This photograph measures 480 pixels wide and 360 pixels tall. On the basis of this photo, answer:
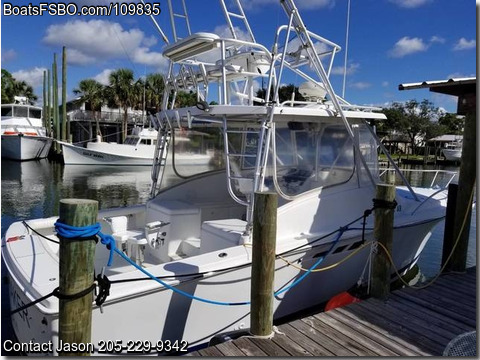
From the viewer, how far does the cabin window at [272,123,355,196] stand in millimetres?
5219

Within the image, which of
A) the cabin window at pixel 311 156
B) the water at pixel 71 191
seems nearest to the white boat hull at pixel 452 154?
the water at pixel 71 191

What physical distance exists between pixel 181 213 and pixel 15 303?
7.26 ft

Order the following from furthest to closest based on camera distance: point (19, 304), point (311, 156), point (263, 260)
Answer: point (311, 156) → point (19, 304) → point (263, 260)

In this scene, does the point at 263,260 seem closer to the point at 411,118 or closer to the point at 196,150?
the point at 196,150

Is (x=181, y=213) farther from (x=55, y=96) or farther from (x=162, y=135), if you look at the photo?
(x=55, y=96)

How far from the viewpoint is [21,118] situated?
31906mm

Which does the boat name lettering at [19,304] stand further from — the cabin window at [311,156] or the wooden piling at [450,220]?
the wooden piling at [450,220]

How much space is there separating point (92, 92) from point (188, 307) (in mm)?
41866

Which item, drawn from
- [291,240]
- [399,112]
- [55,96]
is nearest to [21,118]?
[55,96]

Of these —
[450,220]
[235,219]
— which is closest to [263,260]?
[235,219]

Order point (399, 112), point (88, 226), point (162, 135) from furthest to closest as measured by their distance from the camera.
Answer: point (399, 112), point (162, 135), point (88, 226)

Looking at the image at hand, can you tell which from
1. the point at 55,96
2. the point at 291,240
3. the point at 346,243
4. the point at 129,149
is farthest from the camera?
the point at 55,96

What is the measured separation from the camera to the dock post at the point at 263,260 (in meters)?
3.54

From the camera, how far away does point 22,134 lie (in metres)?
30.4
